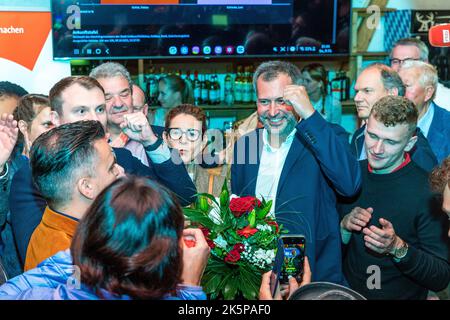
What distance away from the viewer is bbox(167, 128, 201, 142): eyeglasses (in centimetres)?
320

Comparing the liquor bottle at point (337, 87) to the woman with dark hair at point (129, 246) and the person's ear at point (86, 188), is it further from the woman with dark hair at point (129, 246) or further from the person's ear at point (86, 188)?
the woman with dark hair at point (129, 246)

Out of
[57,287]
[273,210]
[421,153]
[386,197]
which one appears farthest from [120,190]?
[421,153]

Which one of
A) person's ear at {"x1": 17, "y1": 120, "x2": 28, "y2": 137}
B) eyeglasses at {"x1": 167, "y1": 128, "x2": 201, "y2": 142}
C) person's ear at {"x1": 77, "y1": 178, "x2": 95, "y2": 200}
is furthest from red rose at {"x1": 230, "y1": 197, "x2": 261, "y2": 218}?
person's ear at {"x1": 17, "y1": 120, "x2": 28, "y2": 137}

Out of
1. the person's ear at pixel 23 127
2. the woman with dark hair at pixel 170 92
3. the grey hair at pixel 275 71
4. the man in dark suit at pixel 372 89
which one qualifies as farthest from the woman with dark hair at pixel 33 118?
the woman with dark hair at pixel 170 92

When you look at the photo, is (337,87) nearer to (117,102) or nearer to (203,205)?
(117,102)

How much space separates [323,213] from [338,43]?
119 inches

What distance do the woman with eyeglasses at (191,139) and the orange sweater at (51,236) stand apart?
43.0 inches

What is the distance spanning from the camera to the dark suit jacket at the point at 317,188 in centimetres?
238

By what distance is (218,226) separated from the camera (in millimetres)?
1997

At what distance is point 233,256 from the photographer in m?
1.96

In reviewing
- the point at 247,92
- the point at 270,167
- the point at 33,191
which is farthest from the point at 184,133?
the point at 247,92

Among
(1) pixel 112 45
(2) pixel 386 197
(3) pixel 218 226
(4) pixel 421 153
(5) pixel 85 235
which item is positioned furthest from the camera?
(1) pixel 112 45

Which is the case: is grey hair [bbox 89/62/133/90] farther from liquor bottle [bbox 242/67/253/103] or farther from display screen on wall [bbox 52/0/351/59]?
liquor bottle [bbox 242/67/253/103]

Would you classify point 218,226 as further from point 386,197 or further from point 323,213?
point 386,197
